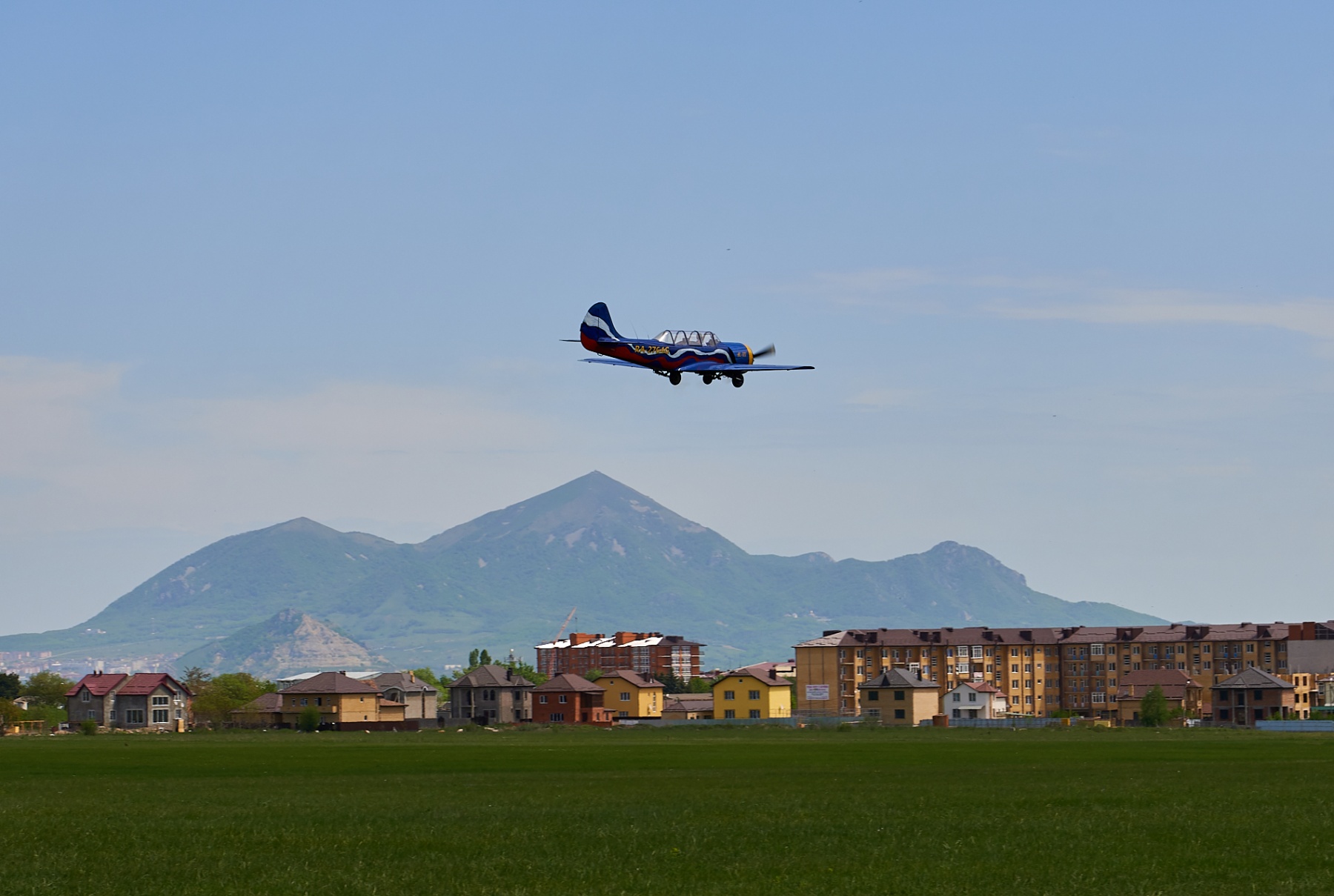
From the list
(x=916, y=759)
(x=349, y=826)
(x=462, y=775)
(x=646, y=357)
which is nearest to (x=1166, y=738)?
(x=916, y=759)

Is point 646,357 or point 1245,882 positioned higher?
point 646,357

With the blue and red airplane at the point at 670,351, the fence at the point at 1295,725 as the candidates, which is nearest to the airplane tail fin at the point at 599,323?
the blue and red airplane at the point at 670,351

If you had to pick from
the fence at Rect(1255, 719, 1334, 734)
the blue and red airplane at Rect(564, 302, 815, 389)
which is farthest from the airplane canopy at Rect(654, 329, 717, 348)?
the fence at Rect(1255, 719, 1334, 734)

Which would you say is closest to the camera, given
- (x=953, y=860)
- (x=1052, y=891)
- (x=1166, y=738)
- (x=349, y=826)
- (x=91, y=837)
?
(x=1052, y=891)

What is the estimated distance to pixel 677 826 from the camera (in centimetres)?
4931

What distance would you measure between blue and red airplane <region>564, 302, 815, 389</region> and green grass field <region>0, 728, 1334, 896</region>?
1573cm

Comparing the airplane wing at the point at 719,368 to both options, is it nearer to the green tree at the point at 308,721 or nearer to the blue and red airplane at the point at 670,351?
the blue and red airplane at the point at 670,351

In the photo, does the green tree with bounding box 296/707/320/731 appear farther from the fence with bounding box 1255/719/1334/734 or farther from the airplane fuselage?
the airplane fuselage

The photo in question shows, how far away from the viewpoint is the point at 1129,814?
51.4 meters

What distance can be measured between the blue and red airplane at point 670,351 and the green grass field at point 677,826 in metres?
15.7

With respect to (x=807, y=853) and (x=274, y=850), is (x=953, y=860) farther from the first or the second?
(x=274, y=850)

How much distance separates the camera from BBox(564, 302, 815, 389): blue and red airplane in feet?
210

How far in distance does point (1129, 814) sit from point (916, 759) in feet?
148

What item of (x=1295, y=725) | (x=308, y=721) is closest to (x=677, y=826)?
(x=1295, y=725)
